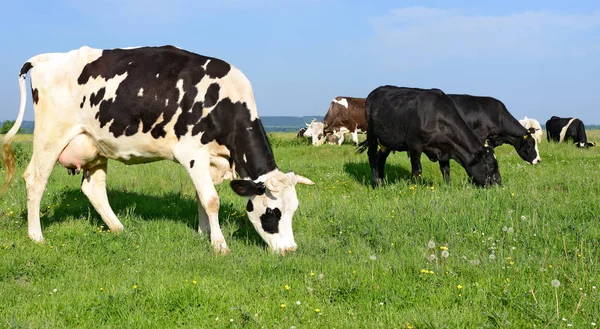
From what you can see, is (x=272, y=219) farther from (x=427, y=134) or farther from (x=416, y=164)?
(x=416, y=164)

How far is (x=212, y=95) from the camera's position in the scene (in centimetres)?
752

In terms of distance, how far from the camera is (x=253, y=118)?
7.47m

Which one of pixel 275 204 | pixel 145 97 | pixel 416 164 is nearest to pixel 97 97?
pixel 145 97

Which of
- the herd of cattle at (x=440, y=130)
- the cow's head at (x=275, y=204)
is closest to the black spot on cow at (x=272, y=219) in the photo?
the cow's head at (x=275, y=204)

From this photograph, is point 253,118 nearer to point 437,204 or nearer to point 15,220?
point 437,204

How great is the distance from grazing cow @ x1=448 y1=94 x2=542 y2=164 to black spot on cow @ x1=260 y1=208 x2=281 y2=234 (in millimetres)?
10097

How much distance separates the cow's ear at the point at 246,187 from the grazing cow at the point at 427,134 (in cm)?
541

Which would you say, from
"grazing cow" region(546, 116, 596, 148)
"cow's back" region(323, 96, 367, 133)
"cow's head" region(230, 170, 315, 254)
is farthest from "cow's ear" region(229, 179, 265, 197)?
"grazing cow" region(546, 116, 596, 148)

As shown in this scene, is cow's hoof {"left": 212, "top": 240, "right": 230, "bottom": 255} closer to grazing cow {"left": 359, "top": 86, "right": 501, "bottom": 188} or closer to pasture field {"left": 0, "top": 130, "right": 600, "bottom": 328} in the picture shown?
pasture field {"left": 0, "top": 130, "right": 600, "bottom": 328}

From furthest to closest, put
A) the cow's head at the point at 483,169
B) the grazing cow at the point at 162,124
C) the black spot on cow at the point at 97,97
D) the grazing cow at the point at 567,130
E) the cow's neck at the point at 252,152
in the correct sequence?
1. the grazing cow at the point at 567,130
2. the cow's head at the point at 483,169
3. the black spot on cow at the point at 97,97
4. the cow's neck at the point at 252,152
5. the grazing cow at the point at 162,124

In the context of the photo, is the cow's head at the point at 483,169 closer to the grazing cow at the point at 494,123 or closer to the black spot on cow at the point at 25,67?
the grazing cow at the point at 494,123

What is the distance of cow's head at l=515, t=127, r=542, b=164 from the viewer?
16109mm

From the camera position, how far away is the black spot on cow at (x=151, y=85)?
752cm

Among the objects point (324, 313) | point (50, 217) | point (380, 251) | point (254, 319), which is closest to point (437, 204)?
point (380, 251)
